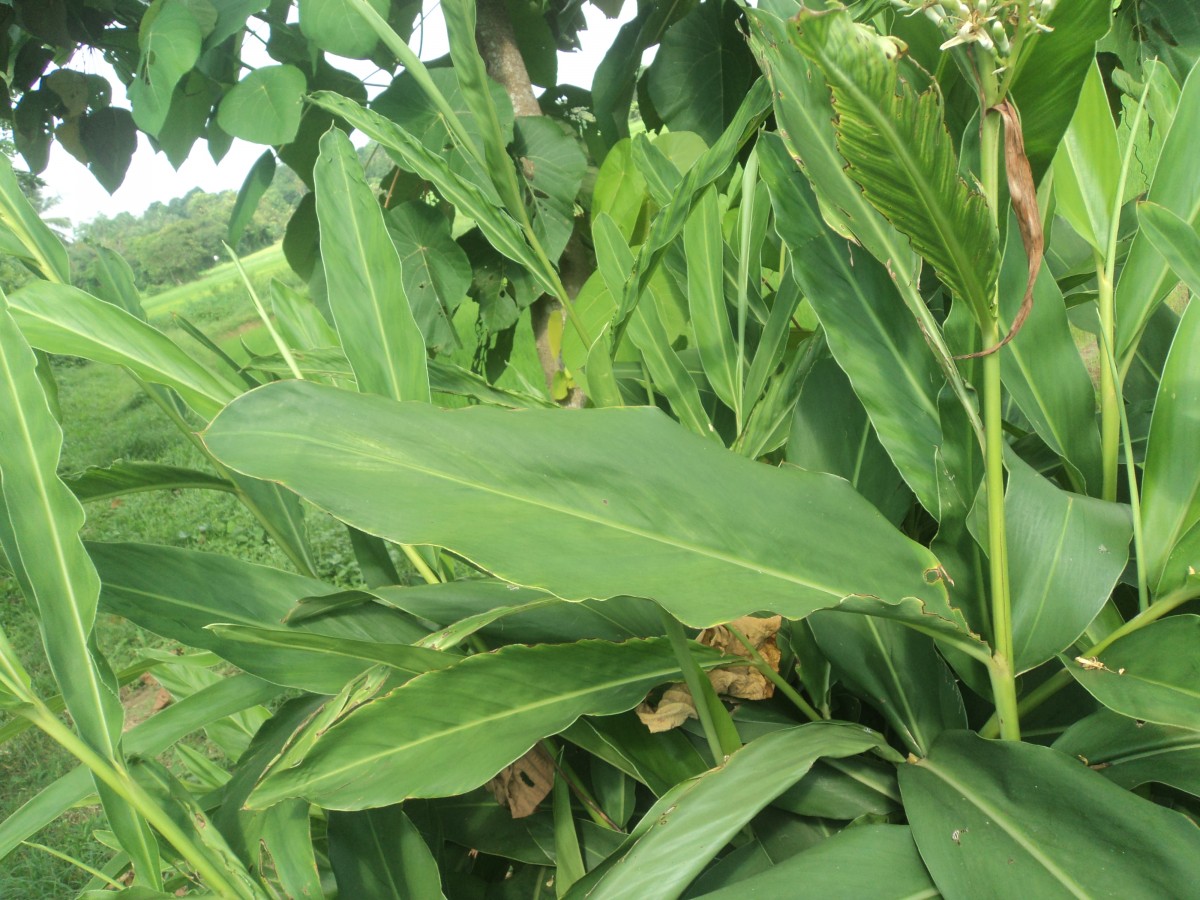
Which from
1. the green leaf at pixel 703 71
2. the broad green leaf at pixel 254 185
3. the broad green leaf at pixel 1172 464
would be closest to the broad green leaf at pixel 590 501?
the broad green leaf at pixel 1172 464

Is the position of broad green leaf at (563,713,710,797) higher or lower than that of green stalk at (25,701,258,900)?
lower

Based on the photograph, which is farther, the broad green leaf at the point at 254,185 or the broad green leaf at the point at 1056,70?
the broad green leaf at the point at 254,185

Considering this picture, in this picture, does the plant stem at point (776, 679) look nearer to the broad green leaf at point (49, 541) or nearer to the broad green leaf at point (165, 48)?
the broad green leaf at point (49, 541)

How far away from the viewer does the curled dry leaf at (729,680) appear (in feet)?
1.40

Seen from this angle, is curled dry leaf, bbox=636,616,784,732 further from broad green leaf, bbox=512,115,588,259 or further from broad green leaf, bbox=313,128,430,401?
broad green leaf, bbox=512,115,588,259

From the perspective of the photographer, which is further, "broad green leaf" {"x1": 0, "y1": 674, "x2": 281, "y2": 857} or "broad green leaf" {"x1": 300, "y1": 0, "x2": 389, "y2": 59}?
"broad green leaf" {"x1": 300, "y1": 0, "x2": 389, "y2": 59}

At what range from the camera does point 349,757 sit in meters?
0.32

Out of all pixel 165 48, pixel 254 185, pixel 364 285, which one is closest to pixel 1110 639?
pixel 364 285

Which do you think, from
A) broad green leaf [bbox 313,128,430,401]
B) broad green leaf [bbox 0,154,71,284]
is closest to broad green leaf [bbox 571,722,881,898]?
broad green leaf [bbox 313,128,430,401]

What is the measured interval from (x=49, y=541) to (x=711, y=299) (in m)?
0.38

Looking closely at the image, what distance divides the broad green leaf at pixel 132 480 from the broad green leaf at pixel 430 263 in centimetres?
56

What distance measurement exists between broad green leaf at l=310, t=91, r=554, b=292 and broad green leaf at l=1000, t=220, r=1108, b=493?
27 centimetres

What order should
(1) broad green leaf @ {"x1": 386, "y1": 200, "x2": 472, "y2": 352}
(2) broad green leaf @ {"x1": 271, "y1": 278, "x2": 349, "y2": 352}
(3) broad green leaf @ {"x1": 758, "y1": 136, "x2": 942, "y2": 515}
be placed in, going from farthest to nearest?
(1) broad green leaf @ {"x1": 386, "y1": 200, "x2": 472, "y2": 352}
(2) broad green leaf @ {"x1": 271, "y1": 278, "x2": 349, "y2": 352}
(3) broad green leaf @ {"x1": 758, "y1": 136, "x2": 942, "y2": 515}

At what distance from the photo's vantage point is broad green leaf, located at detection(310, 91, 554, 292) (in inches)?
19.5
